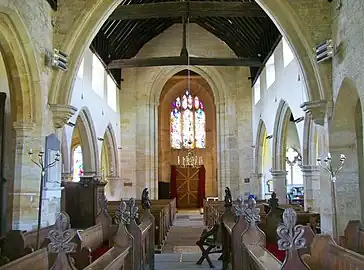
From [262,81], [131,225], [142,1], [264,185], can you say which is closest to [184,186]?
[264,185]

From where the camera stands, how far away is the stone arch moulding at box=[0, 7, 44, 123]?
6730 millimetres

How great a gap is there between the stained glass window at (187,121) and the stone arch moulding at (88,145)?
983cm

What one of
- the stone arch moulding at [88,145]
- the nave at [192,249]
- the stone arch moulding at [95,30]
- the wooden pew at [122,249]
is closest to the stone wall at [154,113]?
the stone arch moulding at [88,145]

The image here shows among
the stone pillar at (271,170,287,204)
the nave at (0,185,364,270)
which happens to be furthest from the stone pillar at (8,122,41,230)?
the stone pillar at (271,170,287,204)

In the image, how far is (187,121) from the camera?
919 inches

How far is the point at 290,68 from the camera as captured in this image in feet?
37.0

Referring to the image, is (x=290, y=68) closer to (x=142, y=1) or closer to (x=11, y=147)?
(x=142, y=1)

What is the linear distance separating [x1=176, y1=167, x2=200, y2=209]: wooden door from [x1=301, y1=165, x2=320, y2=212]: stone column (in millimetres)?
12430

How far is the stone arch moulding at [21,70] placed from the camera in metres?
6.73

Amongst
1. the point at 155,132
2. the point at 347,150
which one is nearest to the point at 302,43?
the point at 347,150

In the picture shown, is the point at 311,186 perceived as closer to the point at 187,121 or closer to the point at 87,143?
the point at 87,143

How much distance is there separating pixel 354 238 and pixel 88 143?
986cm

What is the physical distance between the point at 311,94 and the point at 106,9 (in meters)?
4.11

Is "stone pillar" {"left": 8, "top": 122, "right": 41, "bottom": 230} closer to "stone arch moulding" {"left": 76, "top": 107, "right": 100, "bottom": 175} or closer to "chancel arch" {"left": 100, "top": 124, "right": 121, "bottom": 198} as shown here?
"stone arch moulding" {"left": 76, "top": 107, "right": 100, "bottom": 175}
